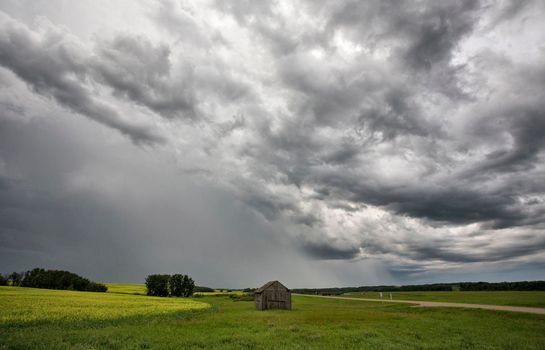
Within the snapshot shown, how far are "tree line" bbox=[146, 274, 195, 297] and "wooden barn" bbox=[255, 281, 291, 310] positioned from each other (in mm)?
89425

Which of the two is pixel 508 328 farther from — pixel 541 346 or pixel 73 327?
pixel 73 327

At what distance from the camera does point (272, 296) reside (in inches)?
2256

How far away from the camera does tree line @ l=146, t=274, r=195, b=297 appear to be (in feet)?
428

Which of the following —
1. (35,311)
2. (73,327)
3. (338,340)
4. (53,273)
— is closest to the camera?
(338,340)

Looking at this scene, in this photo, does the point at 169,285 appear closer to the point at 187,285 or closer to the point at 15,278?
the point at 187,285

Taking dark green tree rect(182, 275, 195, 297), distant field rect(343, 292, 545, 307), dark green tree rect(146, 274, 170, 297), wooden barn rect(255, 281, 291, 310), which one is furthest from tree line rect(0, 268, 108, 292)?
distant field rect(343, 292, 545, 307)

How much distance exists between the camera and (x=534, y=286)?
13600cm

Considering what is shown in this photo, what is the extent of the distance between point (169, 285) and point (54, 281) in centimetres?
4246

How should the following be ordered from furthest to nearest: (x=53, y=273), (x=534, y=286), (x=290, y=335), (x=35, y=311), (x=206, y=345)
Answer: (x=534, y=286) → (x=53, y=273) → (x=35, y=311) → (x=290, y=335) → (x=206, y=345)

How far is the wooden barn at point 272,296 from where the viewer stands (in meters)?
56.6

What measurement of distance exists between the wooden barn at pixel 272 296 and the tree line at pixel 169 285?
89.4m

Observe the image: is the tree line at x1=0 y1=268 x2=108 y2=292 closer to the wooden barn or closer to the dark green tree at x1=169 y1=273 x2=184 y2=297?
the dark green tree at x1=169 y1=273 x2=184 y2=297

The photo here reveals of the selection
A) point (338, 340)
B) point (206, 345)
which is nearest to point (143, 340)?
point (206, 345)

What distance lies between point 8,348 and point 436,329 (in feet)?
105
